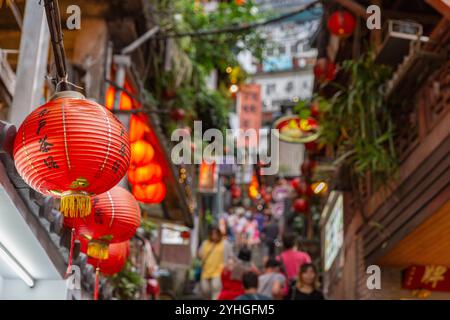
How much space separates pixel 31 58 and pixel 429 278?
7506mm

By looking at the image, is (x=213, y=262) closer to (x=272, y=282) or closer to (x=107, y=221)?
(x=272, y=282)

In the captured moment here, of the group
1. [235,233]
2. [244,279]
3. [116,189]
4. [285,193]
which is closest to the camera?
[116,189]

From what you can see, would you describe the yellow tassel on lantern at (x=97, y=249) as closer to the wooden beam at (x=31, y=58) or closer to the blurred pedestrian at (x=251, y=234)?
the wooden beam at (x=31, y=58)

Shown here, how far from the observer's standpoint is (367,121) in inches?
460

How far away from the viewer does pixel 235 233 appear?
29406 mm

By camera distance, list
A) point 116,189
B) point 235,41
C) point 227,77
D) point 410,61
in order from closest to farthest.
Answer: point 116,189
point 410,61
point 235,41
point 227,77

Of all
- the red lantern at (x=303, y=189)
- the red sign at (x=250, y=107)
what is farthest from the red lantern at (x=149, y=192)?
the red sign at (x=250, y=107)

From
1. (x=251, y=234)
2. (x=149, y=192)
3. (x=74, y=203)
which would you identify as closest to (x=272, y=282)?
(x=149, y=192)

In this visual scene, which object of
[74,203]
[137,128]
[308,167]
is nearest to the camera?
[74,203]

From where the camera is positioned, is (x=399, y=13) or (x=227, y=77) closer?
(x=399, y=13)

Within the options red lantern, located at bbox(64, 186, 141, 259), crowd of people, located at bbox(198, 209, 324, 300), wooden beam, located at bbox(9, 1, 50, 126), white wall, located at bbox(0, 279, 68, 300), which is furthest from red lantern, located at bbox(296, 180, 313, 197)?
red lantern, located at bbox(64, 186, 141, 259)
